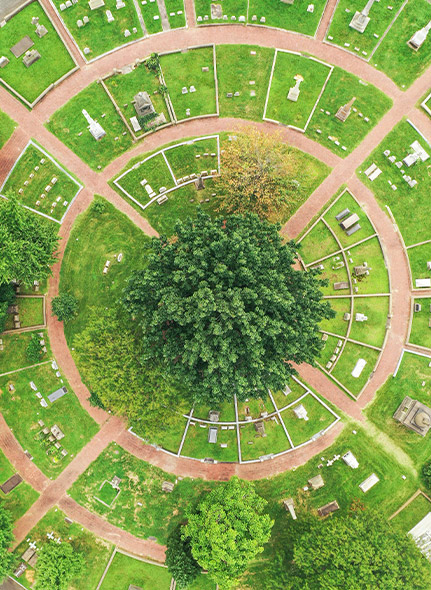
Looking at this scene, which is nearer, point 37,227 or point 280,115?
point 37,227

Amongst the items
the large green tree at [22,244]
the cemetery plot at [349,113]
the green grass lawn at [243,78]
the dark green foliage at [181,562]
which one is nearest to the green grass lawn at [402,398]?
the dark green foliage at [181,562]

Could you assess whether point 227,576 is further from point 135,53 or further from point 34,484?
point 135,53

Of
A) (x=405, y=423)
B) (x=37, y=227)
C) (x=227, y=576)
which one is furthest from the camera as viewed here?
(x=405, y=423)

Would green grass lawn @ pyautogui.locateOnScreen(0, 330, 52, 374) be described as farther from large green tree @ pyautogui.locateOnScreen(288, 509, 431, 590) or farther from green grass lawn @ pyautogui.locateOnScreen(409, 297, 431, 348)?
green grass lawn @ pyautogui.locateOnScreen(409, 297, 431, 348)

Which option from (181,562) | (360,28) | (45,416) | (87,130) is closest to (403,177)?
(360,28)

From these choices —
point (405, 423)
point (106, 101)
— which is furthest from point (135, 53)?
point (405, 423)

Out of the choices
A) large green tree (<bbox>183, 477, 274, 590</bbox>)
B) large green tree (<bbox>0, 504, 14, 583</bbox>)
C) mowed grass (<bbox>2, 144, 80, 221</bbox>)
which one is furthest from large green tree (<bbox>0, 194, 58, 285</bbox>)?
large green tree (<bbox>183, 477, 274, 590</bbox>)
